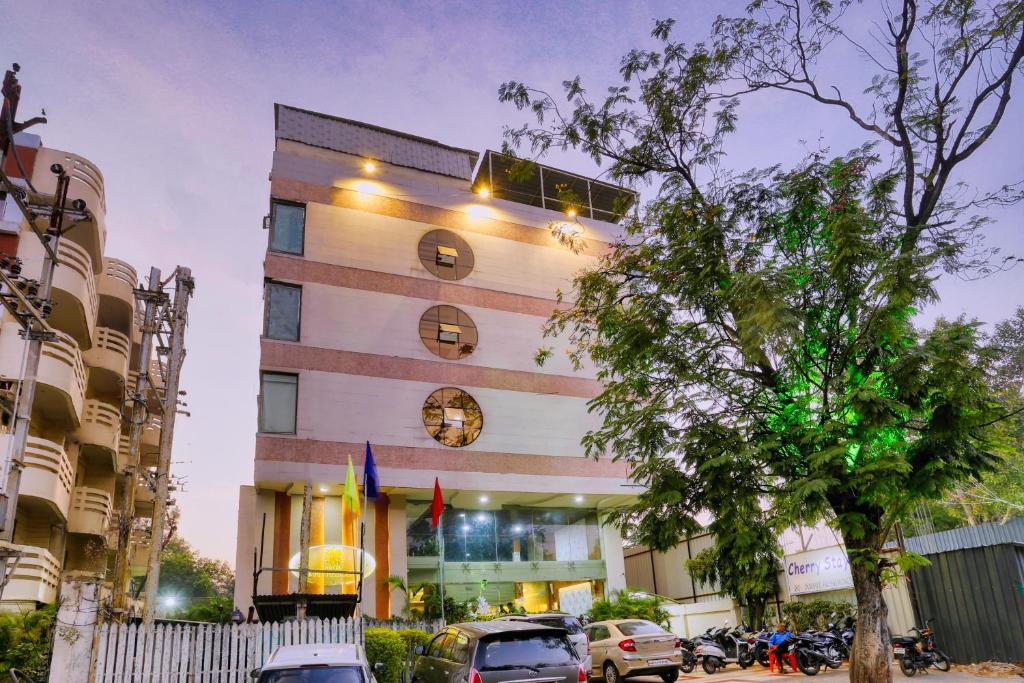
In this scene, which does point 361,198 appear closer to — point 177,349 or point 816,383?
point 177,349

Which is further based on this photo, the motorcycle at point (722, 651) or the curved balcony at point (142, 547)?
the curved balcony at point (142, 547)

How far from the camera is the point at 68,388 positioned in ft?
64.0

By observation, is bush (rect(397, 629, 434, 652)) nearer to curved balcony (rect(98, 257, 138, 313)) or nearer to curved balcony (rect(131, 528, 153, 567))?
curved balcony (rect(98, 257, 138, 313))

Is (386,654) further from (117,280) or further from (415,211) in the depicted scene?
(415,211)

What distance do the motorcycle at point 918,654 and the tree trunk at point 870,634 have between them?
199 inches

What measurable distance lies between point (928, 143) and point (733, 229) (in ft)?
12.3

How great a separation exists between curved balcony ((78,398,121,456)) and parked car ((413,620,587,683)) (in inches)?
727

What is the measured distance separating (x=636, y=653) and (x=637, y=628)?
0.76m

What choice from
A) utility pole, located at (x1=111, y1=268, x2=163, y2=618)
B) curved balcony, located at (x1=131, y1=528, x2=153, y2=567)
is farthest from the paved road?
curved balcony, located at (x1=131, y1=528, x2=153, y2=567)

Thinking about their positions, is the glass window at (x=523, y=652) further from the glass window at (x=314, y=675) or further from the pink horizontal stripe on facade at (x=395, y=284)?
the pink horizontal stripe on facade at (x=395, y=284)

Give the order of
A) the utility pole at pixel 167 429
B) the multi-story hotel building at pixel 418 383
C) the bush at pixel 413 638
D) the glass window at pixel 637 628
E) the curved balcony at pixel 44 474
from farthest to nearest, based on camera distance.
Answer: the multi-story hotel building at pixel 418 383 → the curved balcony at pixel 44 474 → the utility pole at pixel 167 429 → the glass window at pixel 637 628 → the bush at pixel 413 638

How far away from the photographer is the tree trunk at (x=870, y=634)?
10.8 meters

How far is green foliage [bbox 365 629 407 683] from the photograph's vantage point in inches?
536

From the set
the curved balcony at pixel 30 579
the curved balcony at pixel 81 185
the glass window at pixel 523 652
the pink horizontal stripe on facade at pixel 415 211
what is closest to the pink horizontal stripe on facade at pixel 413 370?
the pink horizontal stripe on facade at pixel 415 211
